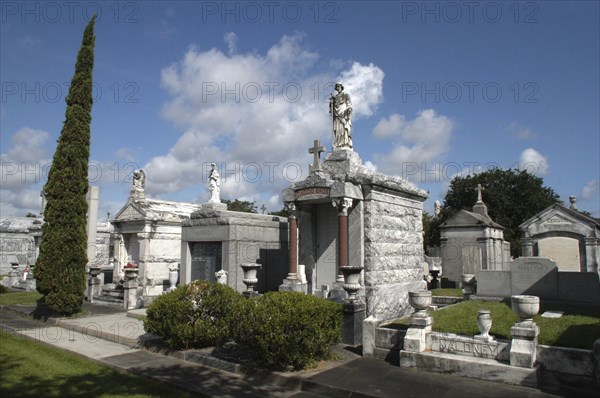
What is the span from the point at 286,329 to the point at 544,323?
5.99 metres

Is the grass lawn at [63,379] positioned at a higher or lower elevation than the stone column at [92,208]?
lower

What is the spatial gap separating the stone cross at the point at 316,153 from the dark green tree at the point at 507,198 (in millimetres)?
33004

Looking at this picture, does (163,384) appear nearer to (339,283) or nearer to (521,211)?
(339,283)

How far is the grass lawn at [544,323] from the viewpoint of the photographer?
8375mm

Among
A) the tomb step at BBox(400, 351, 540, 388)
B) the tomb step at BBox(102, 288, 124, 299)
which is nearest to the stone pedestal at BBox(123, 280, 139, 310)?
the tomb step at BBox(102, 288, 124, 299)

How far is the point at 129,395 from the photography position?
Result: 21.5 ft

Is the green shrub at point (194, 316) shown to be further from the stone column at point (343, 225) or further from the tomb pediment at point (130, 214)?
the tomb pediment at point (130, 214)

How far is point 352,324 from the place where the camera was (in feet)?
30.3

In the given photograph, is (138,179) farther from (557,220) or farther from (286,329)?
(557,220)

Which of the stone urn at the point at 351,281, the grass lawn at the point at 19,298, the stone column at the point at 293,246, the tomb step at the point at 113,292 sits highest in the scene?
the stone column at the point at 293,246

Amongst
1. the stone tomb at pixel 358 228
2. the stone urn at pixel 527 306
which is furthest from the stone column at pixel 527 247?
the stone urn at pixel 527 306

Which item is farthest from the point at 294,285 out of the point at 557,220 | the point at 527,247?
the point at 557,220

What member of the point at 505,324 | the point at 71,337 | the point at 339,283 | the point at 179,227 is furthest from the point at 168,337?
the point at 179,227

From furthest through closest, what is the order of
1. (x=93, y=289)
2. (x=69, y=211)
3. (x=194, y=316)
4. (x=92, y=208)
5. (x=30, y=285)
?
1. (x=30, y=285)
2. (x=93, y=289)
3. (x=92, y=208)
4. (x=69, y=211)
5. (x=194, y=316)
